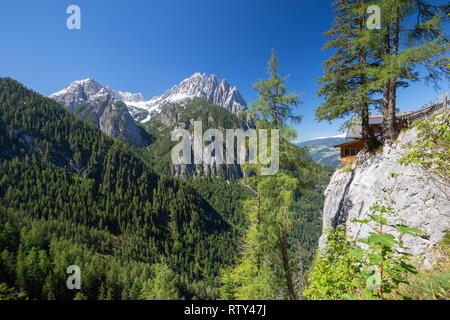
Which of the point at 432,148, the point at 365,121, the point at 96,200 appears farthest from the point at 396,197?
the point at 96,200

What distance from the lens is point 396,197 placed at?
8602 millimetres

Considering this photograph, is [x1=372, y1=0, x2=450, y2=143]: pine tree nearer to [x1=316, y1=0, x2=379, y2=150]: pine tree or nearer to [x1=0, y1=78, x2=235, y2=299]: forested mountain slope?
[x1=316, y1=0, x2=379, y2=150]: pine tree

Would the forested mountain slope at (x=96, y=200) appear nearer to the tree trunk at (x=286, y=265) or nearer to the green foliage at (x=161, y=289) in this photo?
the green foliage at (x=161, y=289)

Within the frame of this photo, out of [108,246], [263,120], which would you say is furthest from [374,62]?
[108,246]

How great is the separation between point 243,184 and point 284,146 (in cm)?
323

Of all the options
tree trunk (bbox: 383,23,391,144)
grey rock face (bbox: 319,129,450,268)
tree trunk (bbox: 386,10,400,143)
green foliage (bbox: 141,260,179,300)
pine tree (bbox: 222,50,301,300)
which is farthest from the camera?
tree trunk (bbox: 383,23,391,144)

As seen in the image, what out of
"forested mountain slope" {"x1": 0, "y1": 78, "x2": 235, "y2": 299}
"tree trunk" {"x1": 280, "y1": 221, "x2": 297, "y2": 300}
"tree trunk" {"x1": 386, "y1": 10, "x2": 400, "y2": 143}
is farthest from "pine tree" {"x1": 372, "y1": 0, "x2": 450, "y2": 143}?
"forested mountain slope" {"x1": 0, "y1": 78, "x2": 235, "y2": 299}

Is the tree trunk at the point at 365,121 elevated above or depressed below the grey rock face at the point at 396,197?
above

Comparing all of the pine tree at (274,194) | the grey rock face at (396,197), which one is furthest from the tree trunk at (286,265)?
the grey rock face at (396,197)

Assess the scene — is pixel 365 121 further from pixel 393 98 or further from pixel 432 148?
pixel 432 148

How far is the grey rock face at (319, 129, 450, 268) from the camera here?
693 centimetres

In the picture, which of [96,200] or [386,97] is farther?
[96,200]

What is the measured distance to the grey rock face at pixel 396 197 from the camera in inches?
273
